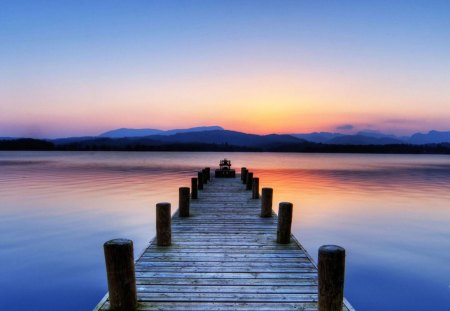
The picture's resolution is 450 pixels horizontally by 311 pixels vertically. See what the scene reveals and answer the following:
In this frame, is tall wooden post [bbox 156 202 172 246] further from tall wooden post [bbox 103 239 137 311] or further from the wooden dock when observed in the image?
tall wooden post [bbox 103 239 137 311]

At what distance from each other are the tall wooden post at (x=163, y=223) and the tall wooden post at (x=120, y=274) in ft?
8.90

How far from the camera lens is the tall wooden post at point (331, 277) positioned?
4.16m

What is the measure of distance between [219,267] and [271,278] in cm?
105

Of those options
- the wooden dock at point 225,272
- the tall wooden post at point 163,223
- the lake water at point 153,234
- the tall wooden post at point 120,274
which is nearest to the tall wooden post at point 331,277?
the wooden dock at point 225,272

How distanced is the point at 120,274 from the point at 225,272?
215 centimetres

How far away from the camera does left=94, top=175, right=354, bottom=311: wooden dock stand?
4.88m

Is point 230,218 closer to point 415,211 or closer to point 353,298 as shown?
point 353,298

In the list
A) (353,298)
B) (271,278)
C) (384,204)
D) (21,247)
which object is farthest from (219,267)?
(384,204)

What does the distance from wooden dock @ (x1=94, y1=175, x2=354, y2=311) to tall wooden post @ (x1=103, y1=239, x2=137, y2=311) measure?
234 mm

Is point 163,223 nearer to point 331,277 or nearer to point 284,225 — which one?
point 284,225

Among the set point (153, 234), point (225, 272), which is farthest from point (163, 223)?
point (153, 234)

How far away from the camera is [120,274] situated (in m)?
4.45

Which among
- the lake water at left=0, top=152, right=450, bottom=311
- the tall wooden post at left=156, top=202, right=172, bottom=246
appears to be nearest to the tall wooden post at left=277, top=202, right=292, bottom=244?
the tall wooden post at left=156, top=202, right=172, bottom=246

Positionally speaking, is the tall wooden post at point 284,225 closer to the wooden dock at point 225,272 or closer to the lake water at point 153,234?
the wooden dock at point 225,272
